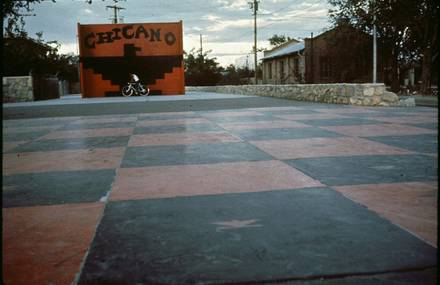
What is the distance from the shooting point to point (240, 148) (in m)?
5.56

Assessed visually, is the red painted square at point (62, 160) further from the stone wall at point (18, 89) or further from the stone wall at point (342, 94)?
the stone wall at point (18, 89)

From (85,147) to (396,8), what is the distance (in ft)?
82.9

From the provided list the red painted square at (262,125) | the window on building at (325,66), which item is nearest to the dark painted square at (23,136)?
the red painted square at (262,125)

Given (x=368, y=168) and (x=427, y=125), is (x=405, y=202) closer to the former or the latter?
(x=368, y=168)

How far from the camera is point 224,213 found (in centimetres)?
281

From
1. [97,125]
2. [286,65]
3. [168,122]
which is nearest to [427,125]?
[168,122]

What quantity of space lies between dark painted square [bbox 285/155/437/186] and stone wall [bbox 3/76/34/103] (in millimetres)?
21298

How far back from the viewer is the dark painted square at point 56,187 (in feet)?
10.7

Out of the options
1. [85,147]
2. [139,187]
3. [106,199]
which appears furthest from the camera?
[85,147]

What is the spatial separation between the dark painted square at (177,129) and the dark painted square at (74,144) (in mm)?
772

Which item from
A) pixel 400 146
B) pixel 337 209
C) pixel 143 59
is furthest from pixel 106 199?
pixel 143 59

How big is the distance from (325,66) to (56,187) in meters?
37.6

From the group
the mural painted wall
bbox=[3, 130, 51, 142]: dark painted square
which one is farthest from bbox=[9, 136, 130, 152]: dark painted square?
the mural painted wall

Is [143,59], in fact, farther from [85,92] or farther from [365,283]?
[365,283]
